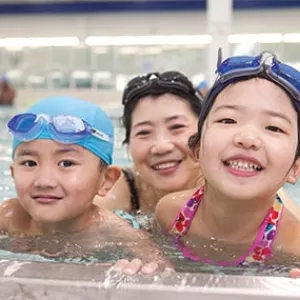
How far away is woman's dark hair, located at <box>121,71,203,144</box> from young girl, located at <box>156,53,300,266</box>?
0.57 m

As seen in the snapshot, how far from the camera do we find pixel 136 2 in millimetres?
13062

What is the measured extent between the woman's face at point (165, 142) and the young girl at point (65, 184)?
1.08ft

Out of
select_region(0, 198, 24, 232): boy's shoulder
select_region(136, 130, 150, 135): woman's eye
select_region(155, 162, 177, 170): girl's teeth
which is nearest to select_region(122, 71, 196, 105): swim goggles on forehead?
select_region(136, 130, 150, 135): woman's eye


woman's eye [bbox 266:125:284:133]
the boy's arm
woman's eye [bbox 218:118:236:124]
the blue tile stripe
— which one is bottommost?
the boy's arm

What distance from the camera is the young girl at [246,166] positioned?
1644mm

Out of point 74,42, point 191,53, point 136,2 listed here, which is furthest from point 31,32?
point 191,53

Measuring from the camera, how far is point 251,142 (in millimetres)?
1595

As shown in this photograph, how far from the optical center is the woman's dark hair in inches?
101

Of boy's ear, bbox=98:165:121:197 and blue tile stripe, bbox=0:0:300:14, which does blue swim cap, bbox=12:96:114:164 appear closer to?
boy's ear, bbox=98:165:121:197

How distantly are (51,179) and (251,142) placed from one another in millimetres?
635

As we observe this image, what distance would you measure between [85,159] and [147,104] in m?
0.61

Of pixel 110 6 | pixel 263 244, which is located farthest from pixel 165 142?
pixel 110 6

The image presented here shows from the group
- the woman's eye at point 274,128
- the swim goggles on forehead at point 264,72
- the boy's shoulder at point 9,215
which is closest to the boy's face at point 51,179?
the boy's shoulder at point 9,215

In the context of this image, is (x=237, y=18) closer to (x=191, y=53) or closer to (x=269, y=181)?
(x=191, y=53)
